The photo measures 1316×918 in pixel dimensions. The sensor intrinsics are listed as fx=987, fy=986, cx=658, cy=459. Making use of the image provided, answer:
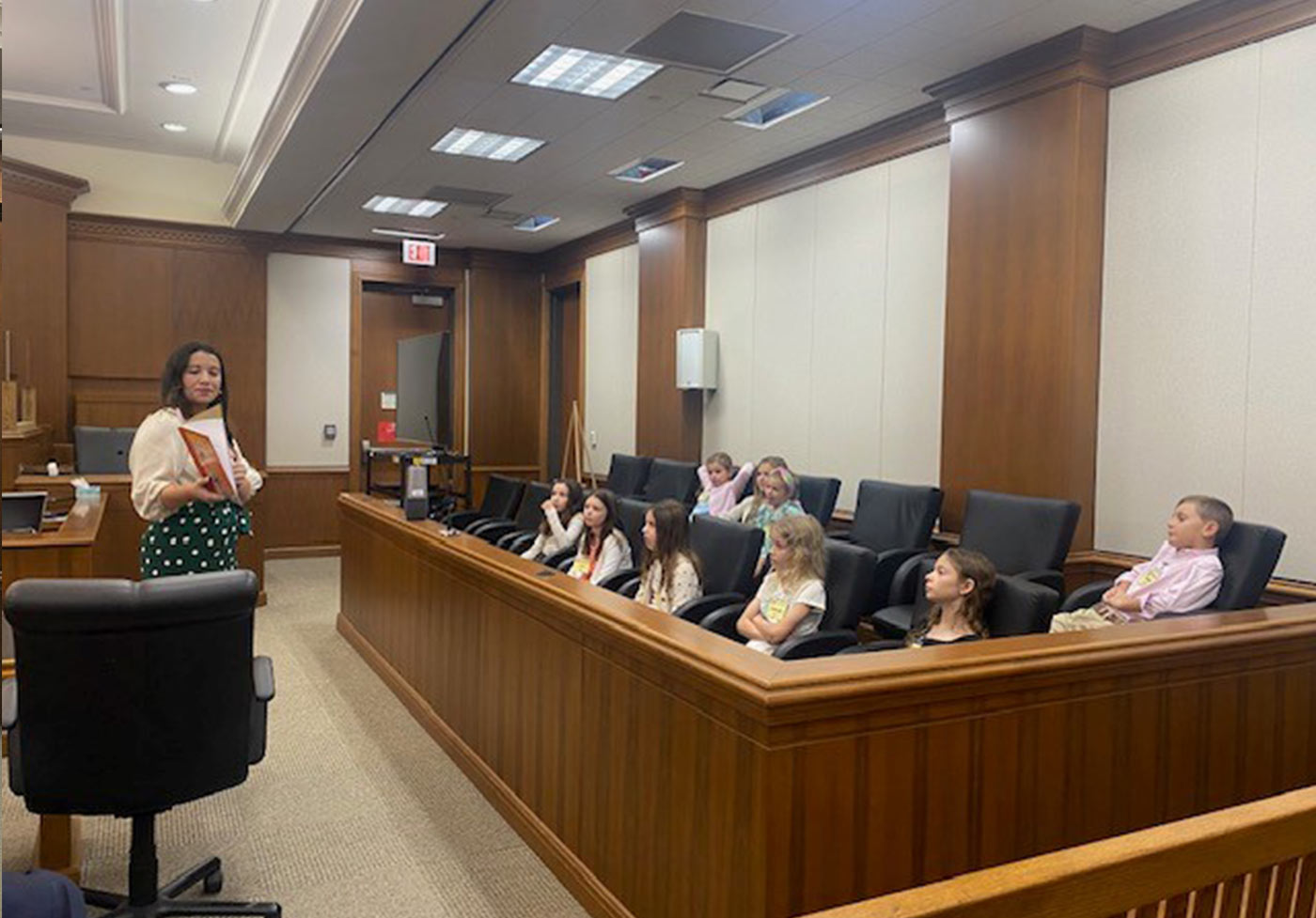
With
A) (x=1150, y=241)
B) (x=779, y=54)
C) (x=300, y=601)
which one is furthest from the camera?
(x=300, y=601)

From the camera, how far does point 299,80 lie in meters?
5.10

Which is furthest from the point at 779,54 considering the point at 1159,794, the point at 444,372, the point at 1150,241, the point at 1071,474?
the point at 444,372

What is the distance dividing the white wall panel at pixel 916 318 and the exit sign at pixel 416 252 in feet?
16.1

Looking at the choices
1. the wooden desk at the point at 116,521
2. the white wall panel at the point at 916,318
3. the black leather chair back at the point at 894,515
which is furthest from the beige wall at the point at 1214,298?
the wooden desk at the point at 116,521

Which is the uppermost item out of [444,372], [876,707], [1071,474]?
[444,372]

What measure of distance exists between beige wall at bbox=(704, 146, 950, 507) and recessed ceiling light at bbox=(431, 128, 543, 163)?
5.25 ft

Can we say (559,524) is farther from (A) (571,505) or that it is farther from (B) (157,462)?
(B) (157,462)

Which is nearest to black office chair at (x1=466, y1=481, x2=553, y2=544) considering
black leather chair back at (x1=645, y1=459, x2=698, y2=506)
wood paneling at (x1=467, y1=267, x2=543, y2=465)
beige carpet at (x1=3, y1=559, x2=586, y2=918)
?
black leather chair back at (x1=645, y1=459, x2=698, y2=506)

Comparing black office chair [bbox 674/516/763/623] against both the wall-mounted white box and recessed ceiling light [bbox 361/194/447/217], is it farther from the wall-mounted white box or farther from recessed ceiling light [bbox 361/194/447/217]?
recessed ceiling light [bbox 361/194/447/217]

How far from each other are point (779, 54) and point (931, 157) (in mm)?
1244

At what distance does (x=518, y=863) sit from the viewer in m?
2.95

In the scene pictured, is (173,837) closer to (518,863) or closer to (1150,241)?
(518,863)

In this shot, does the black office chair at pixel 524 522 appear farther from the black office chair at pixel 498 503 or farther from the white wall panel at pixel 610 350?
the white wall panel at pixel 610 350

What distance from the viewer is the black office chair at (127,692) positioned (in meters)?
2.12
